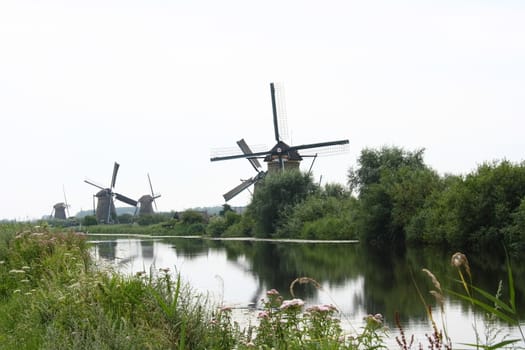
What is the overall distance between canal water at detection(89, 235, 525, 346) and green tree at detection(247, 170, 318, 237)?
1869 centimetres

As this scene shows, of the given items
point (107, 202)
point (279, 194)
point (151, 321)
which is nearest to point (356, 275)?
point (151, 321)

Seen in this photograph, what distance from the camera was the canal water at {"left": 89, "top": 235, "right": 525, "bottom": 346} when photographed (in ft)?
41.0

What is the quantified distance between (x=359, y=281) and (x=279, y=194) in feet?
107

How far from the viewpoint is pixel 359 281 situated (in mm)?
20766

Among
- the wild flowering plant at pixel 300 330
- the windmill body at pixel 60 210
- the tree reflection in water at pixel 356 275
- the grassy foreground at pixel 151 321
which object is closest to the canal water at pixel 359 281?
the tree reflection in water at pixel 356 275

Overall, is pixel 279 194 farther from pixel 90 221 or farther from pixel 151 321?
pixel 151 321

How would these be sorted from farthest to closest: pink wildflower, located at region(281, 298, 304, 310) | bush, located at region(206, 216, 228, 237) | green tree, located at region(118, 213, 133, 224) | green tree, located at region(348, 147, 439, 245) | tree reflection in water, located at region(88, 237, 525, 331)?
green tree, located at region(118, 213, 133, 224) < bush, located at region(206, 216, 228, 237) < green tree, located at region(348, 147, 439, 245) < tree reflection in water, located at region(88, 237, 525, 331) < pink wildflower, located at region(281, 298, 304, 310)

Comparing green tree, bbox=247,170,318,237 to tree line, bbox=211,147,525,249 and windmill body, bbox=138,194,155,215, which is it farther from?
windmill body, bbox=138,194,155,215

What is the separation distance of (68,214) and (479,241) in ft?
277

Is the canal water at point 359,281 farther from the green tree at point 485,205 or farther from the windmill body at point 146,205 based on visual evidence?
the windmill body at point 146,205

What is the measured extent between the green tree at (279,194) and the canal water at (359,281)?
1869cm

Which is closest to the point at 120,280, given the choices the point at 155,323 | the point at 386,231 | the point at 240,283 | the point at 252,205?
the point at 155,323

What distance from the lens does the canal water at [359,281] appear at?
12508 mm

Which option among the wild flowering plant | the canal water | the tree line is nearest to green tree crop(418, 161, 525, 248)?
the tree line
